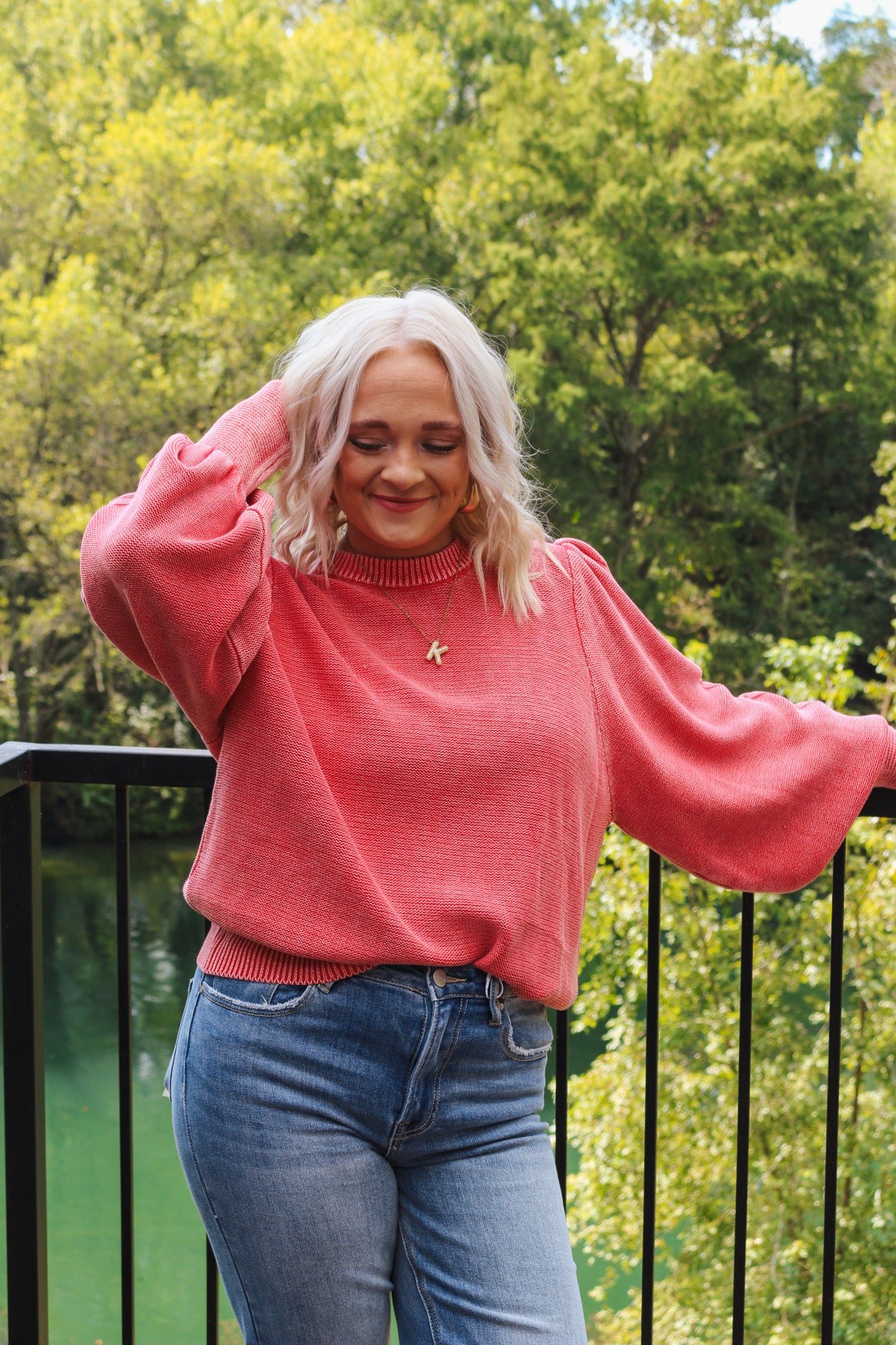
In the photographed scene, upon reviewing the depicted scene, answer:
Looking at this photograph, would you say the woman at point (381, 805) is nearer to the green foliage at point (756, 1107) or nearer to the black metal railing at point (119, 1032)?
the black metal railing at point (119, 1032)

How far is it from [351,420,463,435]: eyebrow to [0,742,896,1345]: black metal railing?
1.58 ft

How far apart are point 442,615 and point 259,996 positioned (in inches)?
17.5

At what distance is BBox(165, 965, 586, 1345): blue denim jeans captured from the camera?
1.13 m

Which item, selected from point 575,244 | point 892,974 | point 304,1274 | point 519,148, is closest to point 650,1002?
point 304,1274

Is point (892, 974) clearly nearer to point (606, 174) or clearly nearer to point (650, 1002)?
point (650, 1002)

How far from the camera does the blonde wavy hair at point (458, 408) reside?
4.08ft

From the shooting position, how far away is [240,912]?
1.20 metres

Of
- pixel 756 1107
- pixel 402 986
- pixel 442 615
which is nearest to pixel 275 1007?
pixel 402 986

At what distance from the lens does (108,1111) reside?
9211 millimetres

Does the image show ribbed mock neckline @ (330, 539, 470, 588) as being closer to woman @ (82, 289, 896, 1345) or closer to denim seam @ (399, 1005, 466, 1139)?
woman @ (82, 289, 896, 1345)

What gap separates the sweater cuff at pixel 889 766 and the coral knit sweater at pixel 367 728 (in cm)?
26

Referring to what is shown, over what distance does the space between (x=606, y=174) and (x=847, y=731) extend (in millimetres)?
12743

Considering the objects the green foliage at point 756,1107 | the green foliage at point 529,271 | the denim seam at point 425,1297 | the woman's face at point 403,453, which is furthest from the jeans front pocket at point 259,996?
the green foliage at point 529,271

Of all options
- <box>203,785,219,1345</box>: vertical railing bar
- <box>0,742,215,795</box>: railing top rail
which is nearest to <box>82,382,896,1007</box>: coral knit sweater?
<box>0,742,215,795</box>: railing top rail
